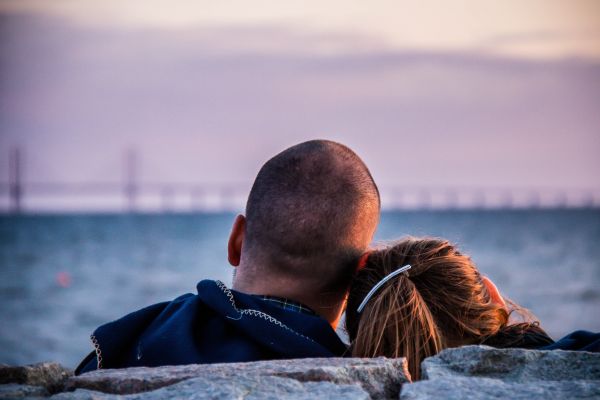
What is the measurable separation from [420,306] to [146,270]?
107ft

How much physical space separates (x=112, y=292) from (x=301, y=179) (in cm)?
2440

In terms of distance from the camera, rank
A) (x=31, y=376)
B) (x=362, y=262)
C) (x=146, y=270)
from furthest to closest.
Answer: (x=146, y=270)
(x=362, y=262)
(x=31, y=376)

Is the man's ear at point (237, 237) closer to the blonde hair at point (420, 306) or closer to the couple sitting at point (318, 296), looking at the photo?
the couple sitting at point (318, 296)

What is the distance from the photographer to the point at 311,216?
2227 mm

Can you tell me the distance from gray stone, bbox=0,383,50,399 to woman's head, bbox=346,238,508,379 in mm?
736

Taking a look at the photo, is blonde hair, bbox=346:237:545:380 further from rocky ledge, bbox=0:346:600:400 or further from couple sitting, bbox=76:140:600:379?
rocky ledge, bbox=0:346:600:400

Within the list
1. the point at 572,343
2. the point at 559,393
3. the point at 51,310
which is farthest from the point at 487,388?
the point at 51,310

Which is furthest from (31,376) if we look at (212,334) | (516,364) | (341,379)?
(516,364)

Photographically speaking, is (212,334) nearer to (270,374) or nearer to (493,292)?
(270,374)

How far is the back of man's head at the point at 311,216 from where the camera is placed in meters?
2.24

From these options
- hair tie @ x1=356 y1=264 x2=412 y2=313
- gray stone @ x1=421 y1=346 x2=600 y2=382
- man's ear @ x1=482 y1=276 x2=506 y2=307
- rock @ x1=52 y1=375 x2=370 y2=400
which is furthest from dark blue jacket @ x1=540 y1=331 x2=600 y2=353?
rock @ x1=52 y1=375 x2=370 y2=400

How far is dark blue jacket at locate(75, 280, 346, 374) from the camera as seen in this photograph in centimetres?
208

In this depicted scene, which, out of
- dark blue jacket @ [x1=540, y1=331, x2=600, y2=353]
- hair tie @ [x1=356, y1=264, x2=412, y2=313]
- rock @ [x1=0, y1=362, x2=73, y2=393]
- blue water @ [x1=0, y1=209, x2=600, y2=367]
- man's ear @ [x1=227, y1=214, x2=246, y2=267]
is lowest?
blue water @ [x1=0, y1=209, x2=600, y2=367]

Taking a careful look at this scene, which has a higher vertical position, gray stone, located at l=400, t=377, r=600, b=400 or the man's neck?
the man's neck
